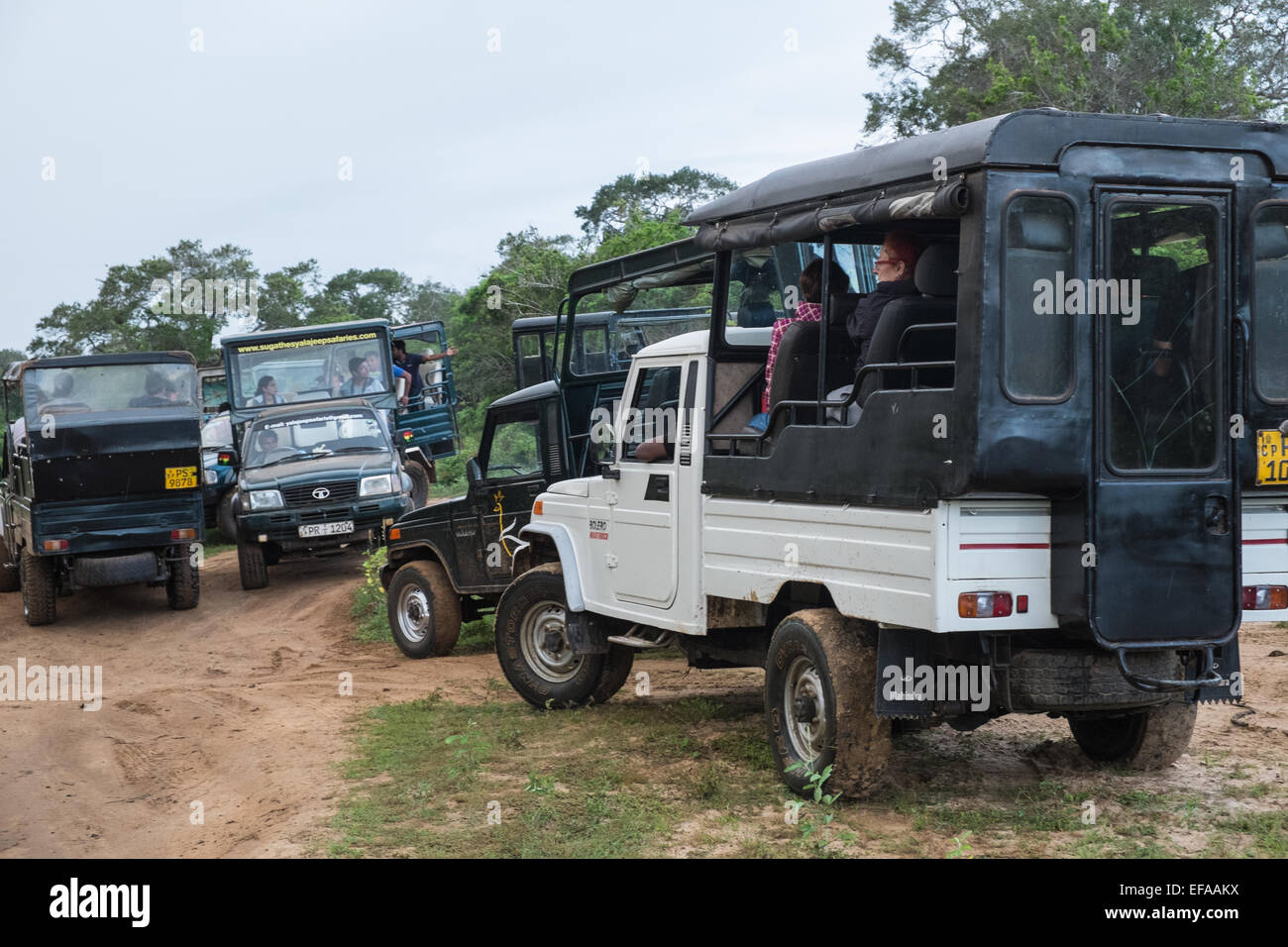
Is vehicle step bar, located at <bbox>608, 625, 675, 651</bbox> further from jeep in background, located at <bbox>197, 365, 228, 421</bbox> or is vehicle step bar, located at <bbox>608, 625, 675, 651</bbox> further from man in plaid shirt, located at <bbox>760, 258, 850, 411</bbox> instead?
jeep in background, located at <bbox>197, 365, 228, 421</bbox>

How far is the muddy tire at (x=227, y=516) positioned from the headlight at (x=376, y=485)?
400cm

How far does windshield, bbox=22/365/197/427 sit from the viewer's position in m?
14.4

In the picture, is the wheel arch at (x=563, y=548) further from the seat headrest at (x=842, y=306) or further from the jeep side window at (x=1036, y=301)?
the jeep side window at (x=1036, y=301)

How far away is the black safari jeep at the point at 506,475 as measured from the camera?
9.72 metres

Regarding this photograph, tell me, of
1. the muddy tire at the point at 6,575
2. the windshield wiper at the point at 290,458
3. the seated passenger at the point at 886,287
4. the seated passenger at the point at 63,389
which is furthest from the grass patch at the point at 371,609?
the seated passenger at the point at 886,287

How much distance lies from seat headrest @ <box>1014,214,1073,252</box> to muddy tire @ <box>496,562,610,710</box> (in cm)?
413

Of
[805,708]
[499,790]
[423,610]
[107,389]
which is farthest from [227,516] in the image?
[805,708]

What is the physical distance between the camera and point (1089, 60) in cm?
2477

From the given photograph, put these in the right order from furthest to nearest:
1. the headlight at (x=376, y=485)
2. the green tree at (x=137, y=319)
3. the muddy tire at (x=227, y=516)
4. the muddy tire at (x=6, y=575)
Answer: the green tree at (x=137, y=319), the muddy tire at (x=227, y=516), the muddy tire at (x=6, y=575), the headlight at (x=376, y=485)

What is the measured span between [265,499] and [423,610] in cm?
465

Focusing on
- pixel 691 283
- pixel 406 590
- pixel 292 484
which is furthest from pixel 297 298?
pixel 691 283
